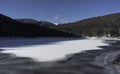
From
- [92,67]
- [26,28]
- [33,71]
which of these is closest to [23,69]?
[33,71]

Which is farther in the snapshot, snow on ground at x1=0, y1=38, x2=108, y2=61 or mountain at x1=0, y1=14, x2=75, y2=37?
mountain at x1=0, y1=14, x2=75, y2=37

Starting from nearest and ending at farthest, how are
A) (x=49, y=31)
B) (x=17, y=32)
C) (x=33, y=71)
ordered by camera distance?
(x=33, y=71)
(x=17, y=32)
(x=49, y=31)

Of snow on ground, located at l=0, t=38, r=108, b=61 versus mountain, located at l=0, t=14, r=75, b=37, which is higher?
mountain, located at l=0, t=14, r=75, b=37

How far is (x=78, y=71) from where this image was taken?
87.6ft

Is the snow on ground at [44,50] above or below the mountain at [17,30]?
below

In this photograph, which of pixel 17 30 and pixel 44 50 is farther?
pixel 17 30

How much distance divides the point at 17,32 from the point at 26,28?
1486 cm

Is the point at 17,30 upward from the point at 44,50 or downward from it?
upward

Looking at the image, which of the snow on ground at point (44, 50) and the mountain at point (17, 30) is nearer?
the snow on ground at point (44, 50)

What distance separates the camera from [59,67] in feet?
94.2

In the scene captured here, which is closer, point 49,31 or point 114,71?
point 114,71

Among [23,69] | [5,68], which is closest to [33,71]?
[23,69]

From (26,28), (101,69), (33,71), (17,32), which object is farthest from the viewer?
(26,28)

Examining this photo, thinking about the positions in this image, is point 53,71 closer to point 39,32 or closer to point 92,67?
point 92,67
